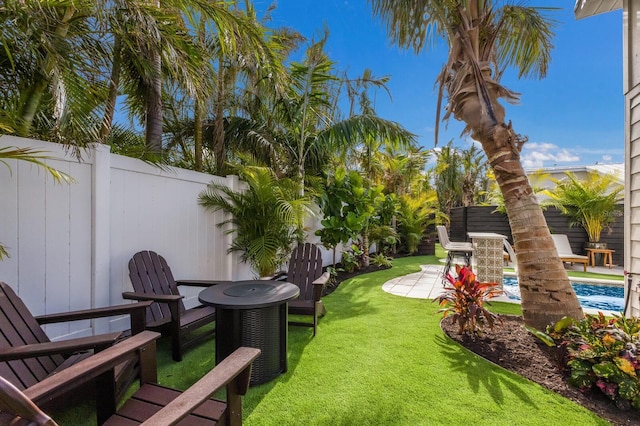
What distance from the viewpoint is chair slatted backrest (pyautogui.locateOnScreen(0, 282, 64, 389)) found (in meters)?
1.74

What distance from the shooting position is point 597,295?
19.0ft

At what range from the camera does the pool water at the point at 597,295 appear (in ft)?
16.5

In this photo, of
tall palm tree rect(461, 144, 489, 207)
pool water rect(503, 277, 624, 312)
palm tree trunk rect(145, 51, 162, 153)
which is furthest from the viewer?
tall palm tree rect(461, 144, 489, 207)

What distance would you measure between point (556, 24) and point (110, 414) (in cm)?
598

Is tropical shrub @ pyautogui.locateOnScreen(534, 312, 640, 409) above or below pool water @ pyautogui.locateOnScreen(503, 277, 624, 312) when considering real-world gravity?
above

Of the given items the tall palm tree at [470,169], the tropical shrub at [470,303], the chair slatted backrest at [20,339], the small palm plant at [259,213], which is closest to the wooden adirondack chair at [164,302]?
the chair slatted backrest at [20,339]

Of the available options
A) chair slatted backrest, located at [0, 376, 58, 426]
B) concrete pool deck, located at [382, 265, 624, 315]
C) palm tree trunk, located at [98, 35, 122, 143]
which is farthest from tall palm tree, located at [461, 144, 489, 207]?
chair slatted backrest, located at [0, 376, 58, 426]

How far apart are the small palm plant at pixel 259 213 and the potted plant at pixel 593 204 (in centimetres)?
921

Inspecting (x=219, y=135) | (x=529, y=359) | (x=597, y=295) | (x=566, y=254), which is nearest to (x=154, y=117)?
(x=219, y=135)

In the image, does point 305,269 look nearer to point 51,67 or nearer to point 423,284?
point 423,284

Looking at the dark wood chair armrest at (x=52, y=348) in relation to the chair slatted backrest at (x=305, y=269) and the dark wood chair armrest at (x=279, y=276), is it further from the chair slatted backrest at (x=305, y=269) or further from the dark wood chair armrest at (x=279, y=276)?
the dark wood chair armrest at (x=279, y=276)

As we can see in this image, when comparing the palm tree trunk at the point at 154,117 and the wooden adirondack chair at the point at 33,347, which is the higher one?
the palm tree trunk at the point at 154,117

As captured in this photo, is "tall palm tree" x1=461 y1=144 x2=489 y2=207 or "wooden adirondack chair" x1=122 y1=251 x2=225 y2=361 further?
"tall palm tree" x1=461 y1=144 x2=489 y2=207

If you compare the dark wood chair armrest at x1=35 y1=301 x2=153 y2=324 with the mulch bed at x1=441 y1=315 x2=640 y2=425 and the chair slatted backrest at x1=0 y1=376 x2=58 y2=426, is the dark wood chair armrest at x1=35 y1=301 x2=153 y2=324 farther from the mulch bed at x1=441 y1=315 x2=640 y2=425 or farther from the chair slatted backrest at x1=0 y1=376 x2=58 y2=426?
the mulch bed at x1=441 y1=315 x2=640 y2=425
